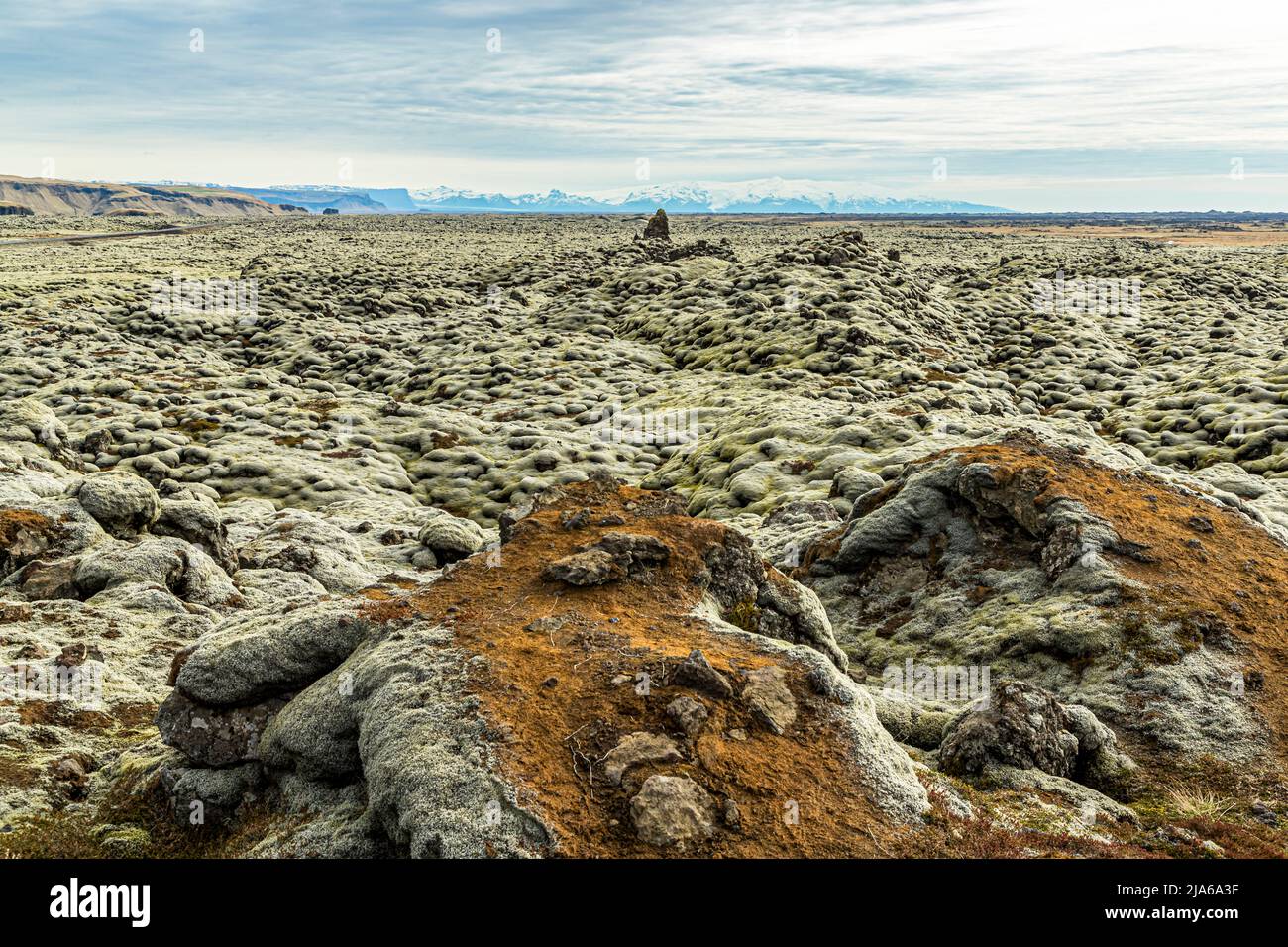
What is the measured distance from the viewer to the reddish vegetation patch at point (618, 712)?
921 cm

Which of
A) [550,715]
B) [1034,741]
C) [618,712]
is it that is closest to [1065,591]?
[1034,741]

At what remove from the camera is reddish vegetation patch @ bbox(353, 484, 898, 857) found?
9211 mm

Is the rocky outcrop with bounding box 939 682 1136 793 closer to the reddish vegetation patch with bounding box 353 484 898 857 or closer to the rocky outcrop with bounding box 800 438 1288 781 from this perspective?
the rocky outcrop with bounding box 800 438 1288 781

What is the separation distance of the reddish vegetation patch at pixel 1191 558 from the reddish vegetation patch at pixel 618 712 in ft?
26.8

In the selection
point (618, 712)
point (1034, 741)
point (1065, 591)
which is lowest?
point (1034, 741)

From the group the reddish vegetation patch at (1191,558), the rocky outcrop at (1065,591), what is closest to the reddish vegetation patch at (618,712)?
the rocky outcrop at (1065,591)

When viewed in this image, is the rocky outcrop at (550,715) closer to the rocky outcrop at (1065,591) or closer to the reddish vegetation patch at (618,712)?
the reddish vegetation patch at (618,712)

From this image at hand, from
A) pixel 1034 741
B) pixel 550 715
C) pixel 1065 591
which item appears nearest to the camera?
pixel 550 715

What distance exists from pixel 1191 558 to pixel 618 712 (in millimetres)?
13984

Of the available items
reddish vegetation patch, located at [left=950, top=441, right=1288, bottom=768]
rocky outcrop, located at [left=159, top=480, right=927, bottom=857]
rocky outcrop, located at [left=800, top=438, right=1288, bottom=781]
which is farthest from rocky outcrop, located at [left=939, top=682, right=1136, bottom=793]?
reddish vegetation patch, located at [left=950, top=441, right=1288, bottom=768]

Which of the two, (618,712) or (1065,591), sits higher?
(618,712)

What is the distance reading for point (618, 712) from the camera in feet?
34.8

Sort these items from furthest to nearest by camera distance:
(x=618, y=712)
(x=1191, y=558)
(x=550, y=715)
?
(x=1191, y=558) → (x=618, y=712) → (x=550, y=715)

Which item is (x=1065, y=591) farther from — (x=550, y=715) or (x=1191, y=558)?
(x=550, y=715)
